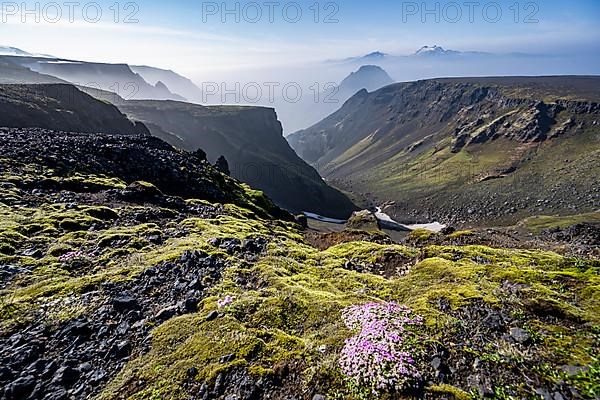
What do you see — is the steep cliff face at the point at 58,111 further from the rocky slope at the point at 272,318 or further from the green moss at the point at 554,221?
the green moss at the point at 554,221

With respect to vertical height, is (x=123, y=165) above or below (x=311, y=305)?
above

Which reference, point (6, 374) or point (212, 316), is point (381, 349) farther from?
point (6, 374)

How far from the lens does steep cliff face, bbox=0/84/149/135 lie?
360 ft

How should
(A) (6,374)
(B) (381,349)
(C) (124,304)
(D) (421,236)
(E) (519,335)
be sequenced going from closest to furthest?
(A) (6,374) < (B) (381,349) < (E) (519,335) < (C) (124,304) < (D) (421,236)

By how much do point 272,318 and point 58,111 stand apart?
15048 cm

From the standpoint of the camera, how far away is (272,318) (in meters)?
17.2

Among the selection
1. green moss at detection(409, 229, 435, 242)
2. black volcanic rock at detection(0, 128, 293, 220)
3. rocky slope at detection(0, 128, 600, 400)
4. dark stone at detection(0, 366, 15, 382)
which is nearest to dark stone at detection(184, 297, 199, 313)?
rocky slope at detection(0, 128, 600, 400)

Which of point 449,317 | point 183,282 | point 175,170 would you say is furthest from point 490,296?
point 175,170

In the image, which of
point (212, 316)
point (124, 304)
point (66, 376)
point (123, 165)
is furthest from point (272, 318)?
point (123, 165)

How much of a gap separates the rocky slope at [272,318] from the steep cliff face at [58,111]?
353 ft

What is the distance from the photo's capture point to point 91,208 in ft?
115

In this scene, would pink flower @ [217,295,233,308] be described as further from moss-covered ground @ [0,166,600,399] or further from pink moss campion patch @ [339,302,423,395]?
pink moss campion patch @ [339,302,423,395]

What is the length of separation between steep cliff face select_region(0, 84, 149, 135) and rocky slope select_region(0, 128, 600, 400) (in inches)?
4233

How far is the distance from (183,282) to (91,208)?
68.1ft
